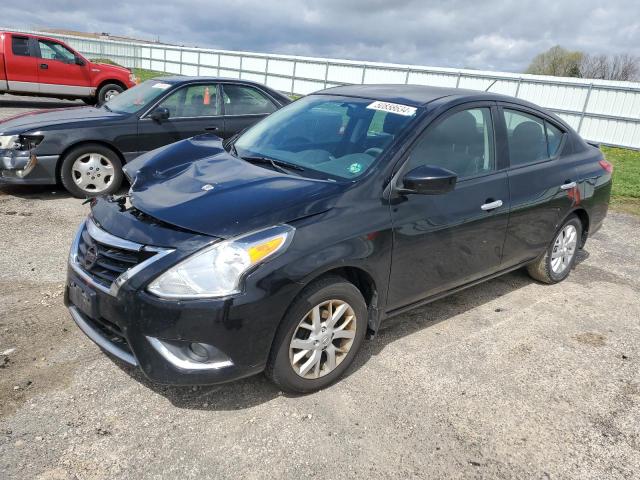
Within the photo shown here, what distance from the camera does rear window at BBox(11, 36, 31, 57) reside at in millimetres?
12875

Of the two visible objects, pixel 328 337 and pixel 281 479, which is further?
pixel 328 337

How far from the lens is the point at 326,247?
279 cm

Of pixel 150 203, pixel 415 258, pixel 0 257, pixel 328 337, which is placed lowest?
pixel 0 257

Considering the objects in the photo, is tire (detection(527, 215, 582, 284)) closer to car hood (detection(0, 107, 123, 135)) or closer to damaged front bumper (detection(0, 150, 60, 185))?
car hood (detection(0, 107, 123, 135))

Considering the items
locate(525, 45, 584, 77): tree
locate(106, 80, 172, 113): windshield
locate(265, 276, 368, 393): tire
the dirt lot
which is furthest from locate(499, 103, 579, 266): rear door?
locate(525, 45, 584, 77): tree

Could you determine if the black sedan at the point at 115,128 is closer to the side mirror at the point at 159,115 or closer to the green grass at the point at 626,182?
Answer: the side mirror at the point at 159,115

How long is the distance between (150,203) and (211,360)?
966 mm

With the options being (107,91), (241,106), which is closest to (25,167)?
(241,106)

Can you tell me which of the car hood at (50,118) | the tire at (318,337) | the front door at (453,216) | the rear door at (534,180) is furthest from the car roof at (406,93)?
the car hood at (50,118)

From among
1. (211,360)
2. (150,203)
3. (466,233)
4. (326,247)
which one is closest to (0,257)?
(150,203)

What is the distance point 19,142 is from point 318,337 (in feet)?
15.9

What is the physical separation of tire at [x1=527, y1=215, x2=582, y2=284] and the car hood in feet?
16.7

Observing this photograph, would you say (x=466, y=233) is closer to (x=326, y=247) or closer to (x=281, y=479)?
(x=326, y=247)

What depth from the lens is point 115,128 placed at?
251 inches
